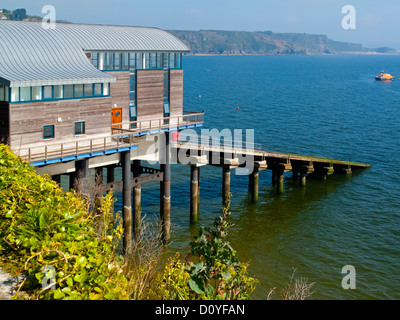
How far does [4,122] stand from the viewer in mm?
30594

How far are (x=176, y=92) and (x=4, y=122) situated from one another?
623 inches

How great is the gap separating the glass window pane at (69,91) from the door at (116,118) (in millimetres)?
4878

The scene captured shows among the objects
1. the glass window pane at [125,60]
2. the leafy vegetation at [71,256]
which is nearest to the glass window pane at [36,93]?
the glass window pane at [125,60]

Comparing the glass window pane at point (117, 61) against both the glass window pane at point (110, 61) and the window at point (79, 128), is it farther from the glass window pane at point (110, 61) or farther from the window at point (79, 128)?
the window at point (79, 128)

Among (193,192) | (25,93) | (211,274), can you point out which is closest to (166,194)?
(193,192)

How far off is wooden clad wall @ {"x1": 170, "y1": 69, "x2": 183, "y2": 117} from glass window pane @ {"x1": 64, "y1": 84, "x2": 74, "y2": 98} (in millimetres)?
10494

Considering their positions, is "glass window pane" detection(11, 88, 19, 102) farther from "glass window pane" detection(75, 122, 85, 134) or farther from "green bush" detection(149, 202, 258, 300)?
"green bush" detection(149, 202, 258, 300)

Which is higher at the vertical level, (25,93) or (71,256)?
(25,93)

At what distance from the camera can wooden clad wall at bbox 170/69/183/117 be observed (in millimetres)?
42500

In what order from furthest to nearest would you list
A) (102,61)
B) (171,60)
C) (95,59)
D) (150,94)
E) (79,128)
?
(171,60) → (150,94) → (102,61) → (95,59) → (79,128)

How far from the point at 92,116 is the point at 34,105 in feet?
14.2

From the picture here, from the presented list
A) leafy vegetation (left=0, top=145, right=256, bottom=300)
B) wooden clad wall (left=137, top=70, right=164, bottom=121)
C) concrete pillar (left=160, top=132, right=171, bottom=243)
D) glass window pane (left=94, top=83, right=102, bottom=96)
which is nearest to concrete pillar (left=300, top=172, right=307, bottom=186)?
concrete pillar (left=160, top=132, right=171, bottom=243)

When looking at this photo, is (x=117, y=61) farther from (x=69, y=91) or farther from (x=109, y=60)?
(x=69, y=91)
